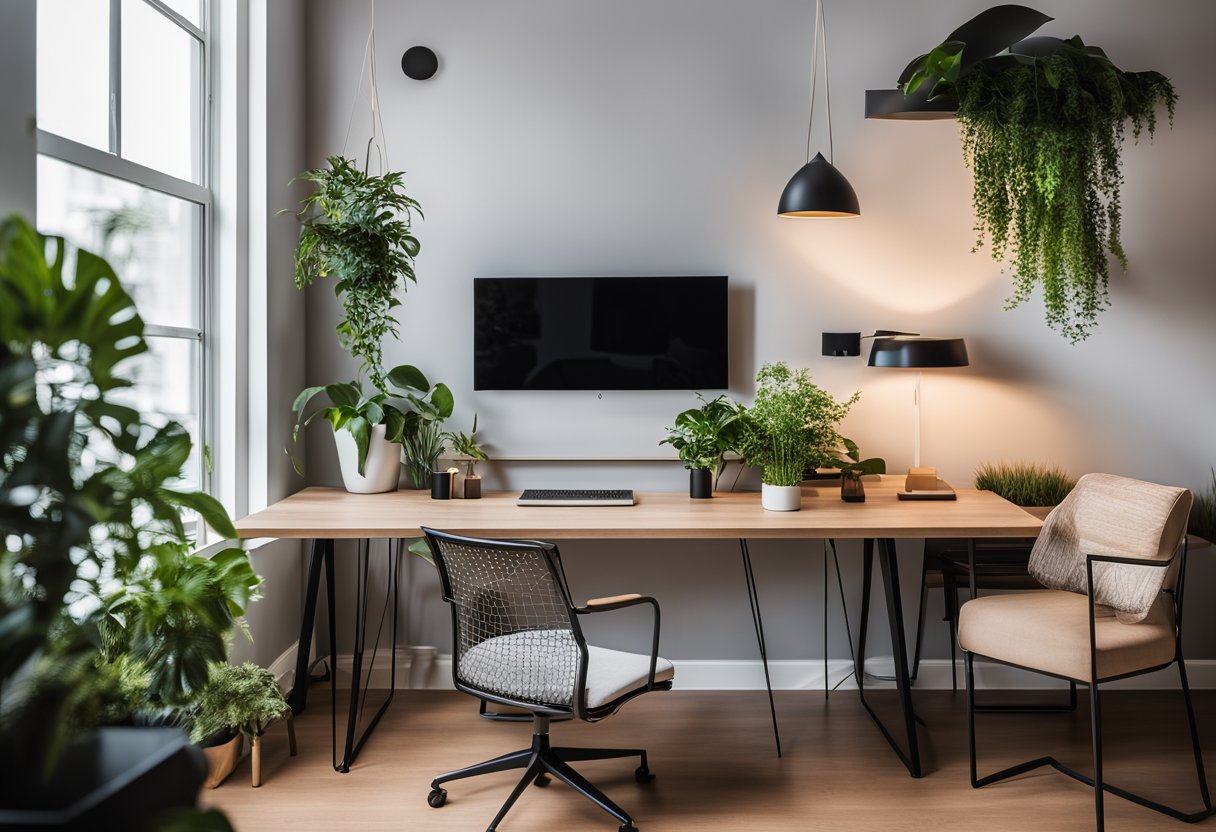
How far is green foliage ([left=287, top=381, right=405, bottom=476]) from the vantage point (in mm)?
3592

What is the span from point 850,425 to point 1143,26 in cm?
197

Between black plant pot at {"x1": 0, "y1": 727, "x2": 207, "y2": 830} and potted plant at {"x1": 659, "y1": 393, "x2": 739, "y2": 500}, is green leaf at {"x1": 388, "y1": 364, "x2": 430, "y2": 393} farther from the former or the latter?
black plant pot at {"x1": 0, "y1": 727, "x2": 207, "y2": 830}

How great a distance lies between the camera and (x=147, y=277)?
119 inches

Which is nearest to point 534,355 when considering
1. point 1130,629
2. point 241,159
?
point 241,159

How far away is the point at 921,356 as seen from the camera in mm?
3486

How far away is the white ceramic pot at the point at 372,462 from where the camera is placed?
3.65m

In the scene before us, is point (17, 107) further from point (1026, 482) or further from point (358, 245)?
point (1026, 482)

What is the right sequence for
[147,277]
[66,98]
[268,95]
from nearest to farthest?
[66,98] < [147,277] < [268,95]

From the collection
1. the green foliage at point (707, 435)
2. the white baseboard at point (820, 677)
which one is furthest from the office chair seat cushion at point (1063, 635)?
the green foliage at point (707, 435)

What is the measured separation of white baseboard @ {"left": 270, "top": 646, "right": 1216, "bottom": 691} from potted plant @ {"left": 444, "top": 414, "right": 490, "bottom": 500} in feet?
2.64

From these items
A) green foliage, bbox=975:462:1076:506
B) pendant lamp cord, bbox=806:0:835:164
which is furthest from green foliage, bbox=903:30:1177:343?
green foliage, bbox=975:462:1076:506

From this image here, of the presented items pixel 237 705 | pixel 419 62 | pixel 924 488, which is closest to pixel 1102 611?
pixel 924 488

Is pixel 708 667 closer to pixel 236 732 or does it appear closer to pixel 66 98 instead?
pixel 236 732

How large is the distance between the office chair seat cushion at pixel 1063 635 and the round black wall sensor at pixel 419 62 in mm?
2907
